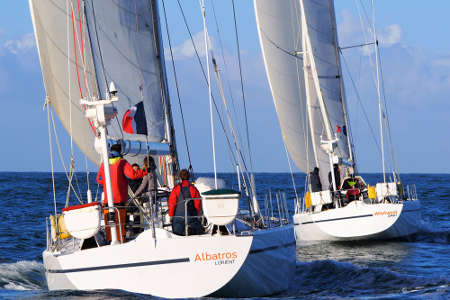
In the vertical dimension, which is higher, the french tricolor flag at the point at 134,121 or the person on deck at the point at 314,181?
the french tricolor flag at the point at 134,121

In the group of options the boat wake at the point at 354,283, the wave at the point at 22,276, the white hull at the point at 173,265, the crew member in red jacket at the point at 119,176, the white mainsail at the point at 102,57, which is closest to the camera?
the white hull at the point at 173,265

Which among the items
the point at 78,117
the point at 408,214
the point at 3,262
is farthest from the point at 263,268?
the point at 408,214

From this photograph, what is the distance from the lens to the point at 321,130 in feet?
80.7

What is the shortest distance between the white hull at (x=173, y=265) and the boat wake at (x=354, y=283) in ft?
6.21

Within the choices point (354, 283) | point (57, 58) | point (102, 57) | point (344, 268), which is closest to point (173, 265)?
point (354, 283)

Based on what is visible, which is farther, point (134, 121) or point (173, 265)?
point (134, 121)

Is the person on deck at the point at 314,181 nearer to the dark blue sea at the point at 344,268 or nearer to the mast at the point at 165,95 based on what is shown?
the dark blue sea at the point at 344,268

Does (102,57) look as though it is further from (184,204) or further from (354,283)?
(354,283)

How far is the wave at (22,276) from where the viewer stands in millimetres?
13352

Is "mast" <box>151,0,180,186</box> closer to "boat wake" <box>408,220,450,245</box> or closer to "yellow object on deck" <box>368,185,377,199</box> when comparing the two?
"yellow object on deck" <box>368,185,377,199</box>

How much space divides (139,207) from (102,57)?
3.09m

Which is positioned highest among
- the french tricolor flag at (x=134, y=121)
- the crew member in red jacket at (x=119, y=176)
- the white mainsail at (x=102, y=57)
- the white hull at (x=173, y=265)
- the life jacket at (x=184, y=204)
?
the white mainsail at (x=102, y=57)

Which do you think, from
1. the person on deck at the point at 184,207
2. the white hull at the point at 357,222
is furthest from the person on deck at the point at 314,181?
the person on deck at the point at 184,207

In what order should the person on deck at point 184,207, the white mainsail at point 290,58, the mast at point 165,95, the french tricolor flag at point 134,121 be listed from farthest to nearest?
the white mainsail at point 290,58 < the mast at point 165,95 < the french tricolor flag at point 134,121 < the person on deck at point 184,207
